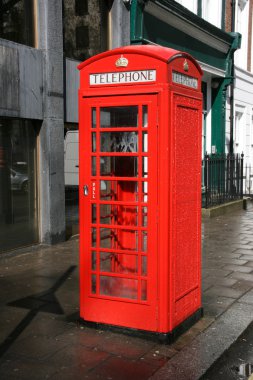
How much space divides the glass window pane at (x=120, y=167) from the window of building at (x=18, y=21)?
4247 mm

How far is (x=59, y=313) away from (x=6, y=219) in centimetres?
319

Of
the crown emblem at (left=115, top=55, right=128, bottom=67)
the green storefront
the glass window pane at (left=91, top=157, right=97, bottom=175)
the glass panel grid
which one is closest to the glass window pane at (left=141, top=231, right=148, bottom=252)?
the glass panel grid

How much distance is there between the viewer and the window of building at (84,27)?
9.39 metres

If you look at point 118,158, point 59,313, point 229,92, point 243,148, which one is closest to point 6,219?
point 59,313

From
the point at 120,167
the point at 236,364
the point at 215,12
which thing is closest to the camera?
the point at 236,364

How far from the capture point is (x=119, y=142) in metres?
4.59

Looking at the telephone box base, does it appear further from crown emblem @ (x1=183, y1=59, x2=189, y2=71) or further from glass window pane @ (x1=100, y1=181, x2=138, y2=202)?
crown emblem @ (x1=183, y1=59, x2=189, y2=71)

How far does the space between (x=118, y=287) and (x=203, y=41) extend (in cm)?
1153

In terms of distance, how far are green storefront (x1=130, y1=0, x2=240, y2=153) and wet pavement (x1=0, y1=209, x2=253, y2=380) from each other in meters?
6.21

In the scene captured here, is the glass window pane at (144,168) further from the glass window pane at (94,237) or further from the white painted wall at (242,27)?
the white painted wall at (242,27)

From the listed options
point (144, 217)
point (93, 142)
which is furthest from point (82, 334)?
point (93, 142)

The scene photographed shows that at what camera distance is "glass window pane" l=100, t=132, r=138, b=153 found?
451cm

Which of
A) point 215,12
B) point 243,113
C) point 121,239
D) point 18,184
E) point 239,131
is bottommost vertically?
point 121,239

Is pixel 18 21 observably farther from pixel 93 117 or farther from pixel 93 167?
pixel 93 167
